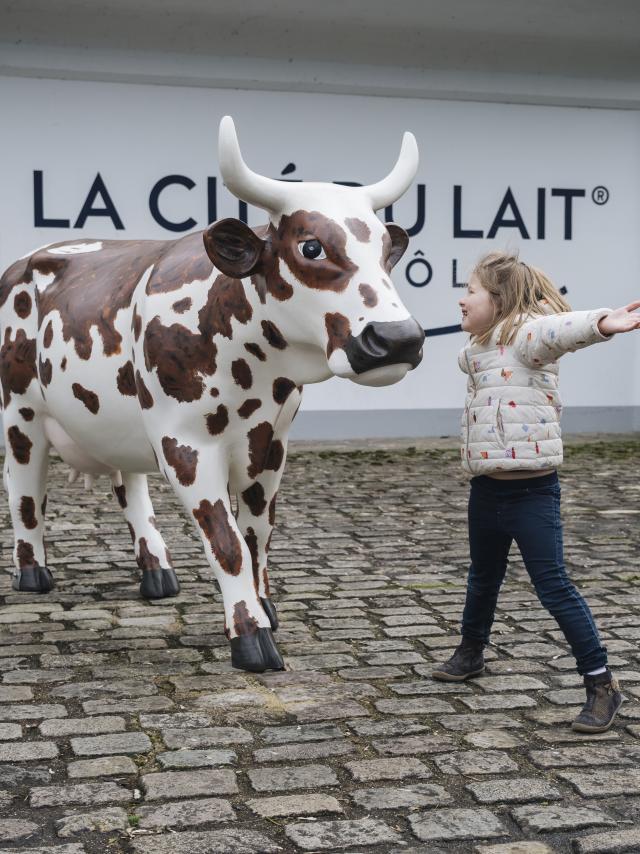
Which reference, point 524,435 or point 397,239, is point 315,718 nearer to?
point 524,435

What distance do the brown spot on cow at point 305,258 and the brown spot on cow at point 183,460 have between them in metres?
0.67

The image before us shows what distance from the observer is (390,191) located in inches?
178

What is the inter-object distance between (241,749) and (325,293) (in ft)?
4.83

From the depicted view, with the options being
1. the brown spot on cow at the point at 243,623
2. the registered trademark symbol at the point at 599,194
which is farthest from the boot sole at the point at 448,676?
the registered trademark symbol at the point at 599,194

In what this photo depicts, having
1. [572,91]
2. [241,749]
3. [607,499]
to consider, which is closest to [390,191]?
[241,749]

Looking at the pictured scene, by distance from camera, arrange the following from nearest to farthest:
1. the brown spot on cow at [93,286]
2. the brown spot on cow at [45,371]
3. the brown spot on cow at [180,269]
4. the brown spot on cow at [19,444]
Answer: the brown spot on cow at [180,269] → the brown spot on cow at [93,286] → the brown spot on cow at [45,371] → the brown spot on cow at [19,444]

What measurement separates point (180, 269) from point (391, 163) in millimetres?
7649

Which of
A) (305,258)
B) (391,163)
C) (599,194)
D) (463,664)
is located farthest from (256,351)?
(599,194)

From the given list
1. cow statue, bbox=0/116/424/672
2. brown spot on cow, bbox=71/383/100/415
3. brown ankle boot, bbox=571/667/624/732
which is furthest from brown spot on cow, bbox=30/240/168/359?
brown ankle boot, bbox=571/667/624/732

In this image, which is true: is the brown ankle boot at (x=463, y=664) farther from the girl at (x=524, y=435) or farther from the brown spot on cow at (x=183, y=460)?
the brown spot on cow at (x=183, y=460)

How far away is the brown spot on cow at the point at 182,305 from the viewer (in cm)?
459

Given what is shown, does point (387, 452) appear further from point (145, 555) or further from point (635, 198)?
point (145, 555)

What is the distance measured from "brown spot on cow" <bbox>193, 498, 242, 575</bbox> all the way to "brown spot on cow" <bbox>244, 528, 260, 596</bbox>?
412 mm

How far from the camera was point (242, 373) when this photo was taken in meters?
4.52
